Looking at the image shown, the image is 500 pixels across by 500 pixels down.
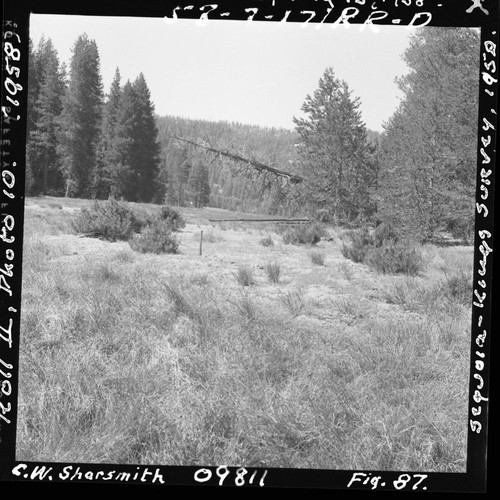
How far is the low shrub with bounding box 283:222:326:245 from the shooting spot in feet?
9.61

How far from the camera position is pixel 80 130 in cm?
285

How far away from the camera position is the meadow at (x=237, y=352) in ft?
7.75

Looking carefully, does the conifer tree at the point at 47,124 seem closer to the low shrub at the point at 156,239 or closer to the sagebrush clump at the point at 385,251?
the low shrub at the point at 156,239

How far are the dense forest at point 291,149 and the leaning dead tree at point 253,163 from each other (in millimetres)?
20

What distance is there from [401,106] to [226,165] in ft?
3.67

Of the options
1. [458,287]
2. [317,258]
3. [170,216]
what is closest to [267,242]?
[317,258]

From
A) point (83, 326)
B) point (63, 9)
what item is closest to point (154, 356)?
point (83, 326)

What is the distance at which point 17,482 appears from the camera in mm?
2402

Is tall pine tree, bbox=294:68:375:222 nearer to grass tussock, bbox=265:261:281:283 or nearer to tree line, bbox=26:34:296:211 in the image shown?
tree line, bbox=26:34:296:211

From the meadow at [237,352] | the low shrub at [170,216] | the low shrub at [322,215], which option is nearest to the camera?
the meadow at [237,352]

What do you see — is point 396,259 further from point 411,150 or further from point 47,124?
point 47,124

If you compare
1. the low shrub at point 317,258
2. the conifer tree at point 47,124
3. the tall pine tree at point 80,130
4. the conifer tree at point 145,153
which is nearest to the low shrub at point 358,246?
the low shrub at point 317,258

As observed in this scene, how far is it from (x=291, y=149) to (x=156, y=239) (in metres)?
1.02

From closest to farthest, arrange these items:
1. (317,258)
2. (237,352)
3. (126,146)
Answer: (237,352) < (126,146) < (317,258)
